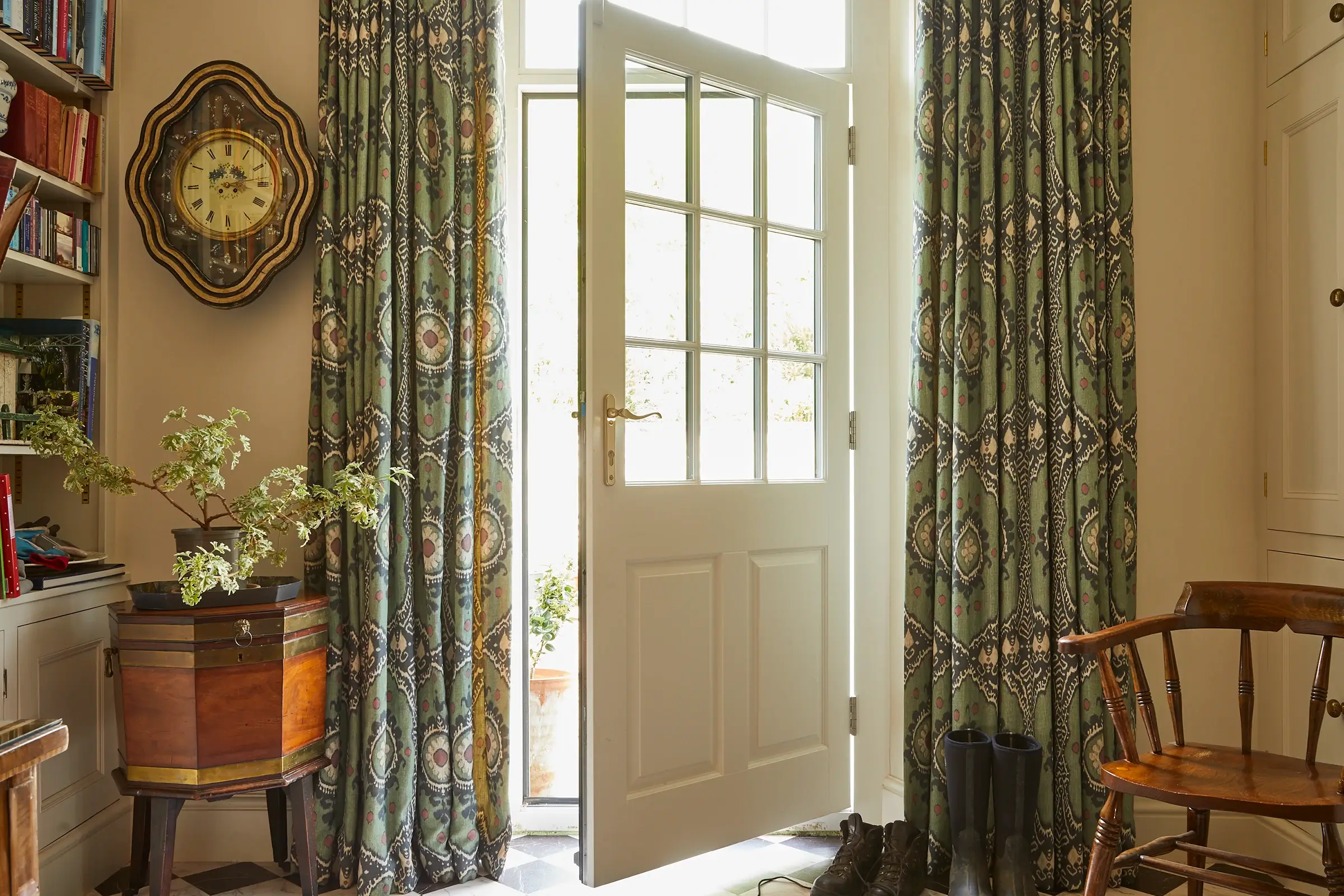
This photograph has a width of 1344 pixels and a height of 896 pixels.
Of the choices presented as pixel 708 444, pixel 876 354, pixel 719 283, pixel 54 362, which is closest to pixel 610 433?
pixel 708 444

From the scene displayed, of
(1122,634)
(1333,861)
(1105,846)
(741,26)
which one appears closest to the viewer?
(1333,861)

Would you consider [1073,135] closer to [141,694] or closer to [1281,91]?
[1281,91]

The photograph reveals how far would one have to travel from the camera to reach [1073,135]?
2350 millimetres

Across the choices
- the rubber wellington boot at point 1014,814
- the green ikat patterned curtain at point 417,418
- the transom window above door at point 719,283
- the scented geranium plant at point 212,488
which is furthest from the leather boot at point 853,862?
the scented geranium plant at point 212,488

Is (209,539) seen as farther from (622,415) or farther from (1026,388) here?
(1026,388)

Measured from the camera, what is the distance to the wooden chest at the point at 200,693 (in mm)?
1934

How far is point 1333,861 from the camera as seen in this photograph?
1.62m

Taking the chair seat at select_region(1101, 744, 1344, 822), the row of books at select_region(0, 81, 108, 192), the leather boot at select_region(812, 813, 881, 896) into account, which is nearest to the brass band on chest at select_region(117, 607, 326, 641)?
the row of books at select_region(0, 81, 108, 192)

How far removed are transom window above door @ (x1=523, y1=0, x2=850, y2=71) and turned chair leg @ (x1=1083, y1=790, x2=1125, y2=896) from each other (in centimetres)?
211

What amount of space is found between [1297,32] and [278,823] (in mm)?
3440

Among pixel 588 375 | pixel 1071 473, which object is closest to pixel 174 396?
pixel 588 375

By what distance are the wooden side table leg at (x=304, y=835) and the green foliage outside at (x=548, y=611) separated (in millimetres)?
1149

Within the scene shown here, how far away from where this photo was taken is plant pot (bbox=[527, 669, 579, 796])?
288 cm

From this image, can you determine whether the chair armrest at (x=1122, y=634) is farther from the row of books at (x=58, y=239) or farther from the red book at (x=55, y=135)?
the red book at (x=55, y=135)
